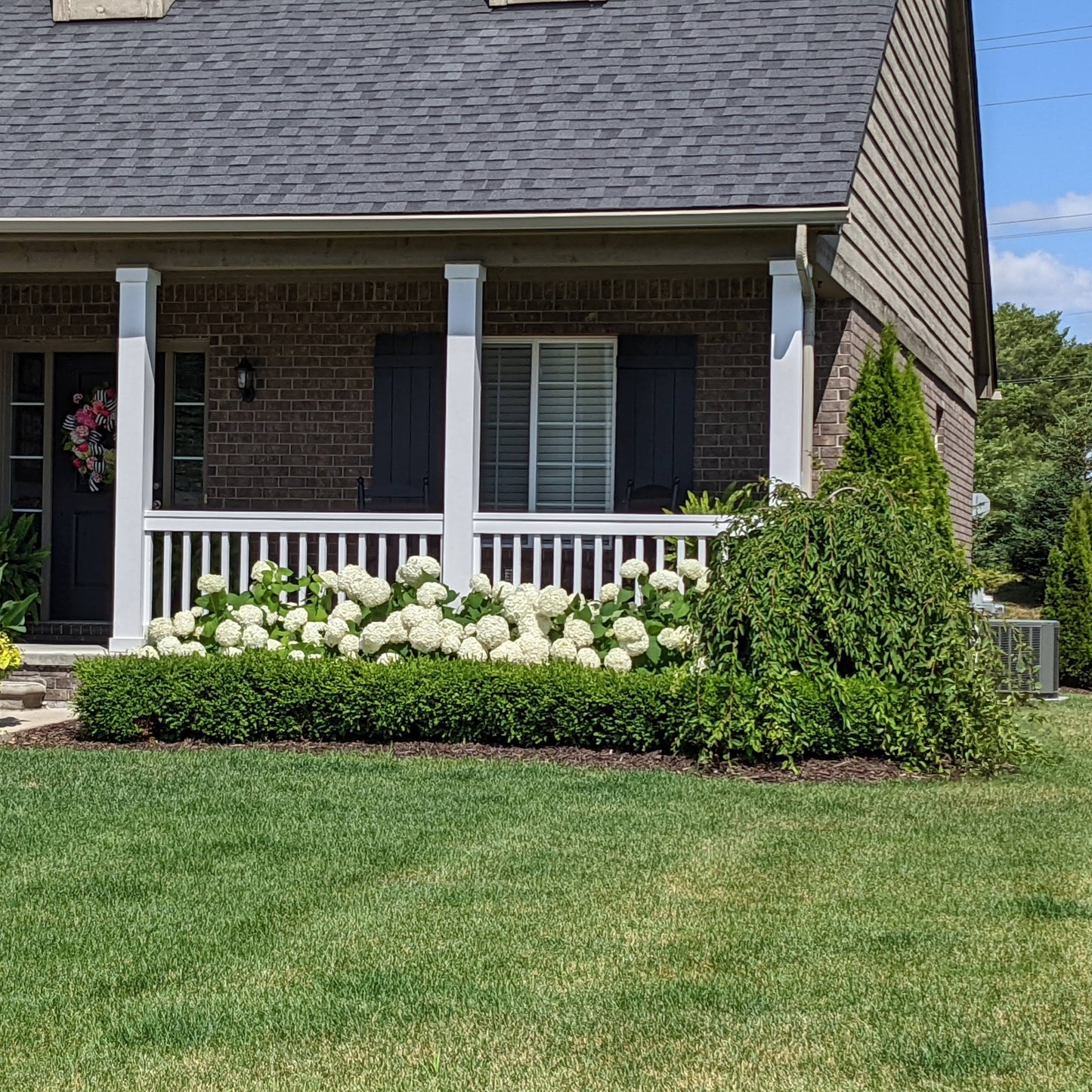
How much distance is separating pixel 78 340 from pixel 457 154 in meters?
3.86

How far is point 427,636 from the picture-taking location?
8.85 metres

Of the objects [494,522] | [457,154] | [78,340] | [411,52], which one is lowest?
[494,522]

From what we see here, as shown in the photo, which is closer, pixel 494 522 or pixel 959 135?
pixel 494 522

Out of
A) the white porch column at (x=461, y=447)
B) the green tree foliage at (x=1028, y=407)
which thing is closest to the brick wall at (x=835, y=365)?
the white porch column at (x=461, y=447)

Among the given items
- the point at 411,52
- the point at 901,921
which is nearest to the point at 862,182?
the point at 411,52

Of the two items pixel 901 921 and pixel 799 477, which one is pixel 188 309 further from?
pixel 901 921

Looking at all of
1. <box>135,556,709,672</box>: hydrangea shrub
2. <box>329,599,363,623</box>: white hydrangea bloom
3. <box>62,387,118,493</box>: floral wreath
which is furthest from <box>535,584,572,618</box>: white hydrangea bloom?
<box>62,387,118,493</box>: floral wreath

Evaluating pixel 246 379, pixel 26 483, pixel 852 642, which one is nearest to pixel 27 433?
pixel 26 483

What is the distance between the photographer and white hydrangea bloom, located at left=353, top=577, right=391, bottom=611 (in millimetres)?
9188

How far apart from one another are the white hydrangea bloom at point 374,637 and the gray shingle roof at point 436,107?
271 cm

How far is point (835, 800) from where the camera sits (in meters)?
6.88

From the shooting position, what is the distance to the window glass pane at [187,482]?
12.1 m

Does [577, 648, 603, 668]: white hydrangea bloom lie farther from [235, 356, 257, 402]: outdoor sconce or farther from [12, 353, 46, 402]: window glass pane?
[12, 353, 46, 402]: window glass pane

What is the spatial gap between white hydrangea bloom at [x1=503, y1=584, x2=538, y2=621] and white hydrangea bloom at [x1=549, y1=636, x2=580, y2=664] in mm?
265
